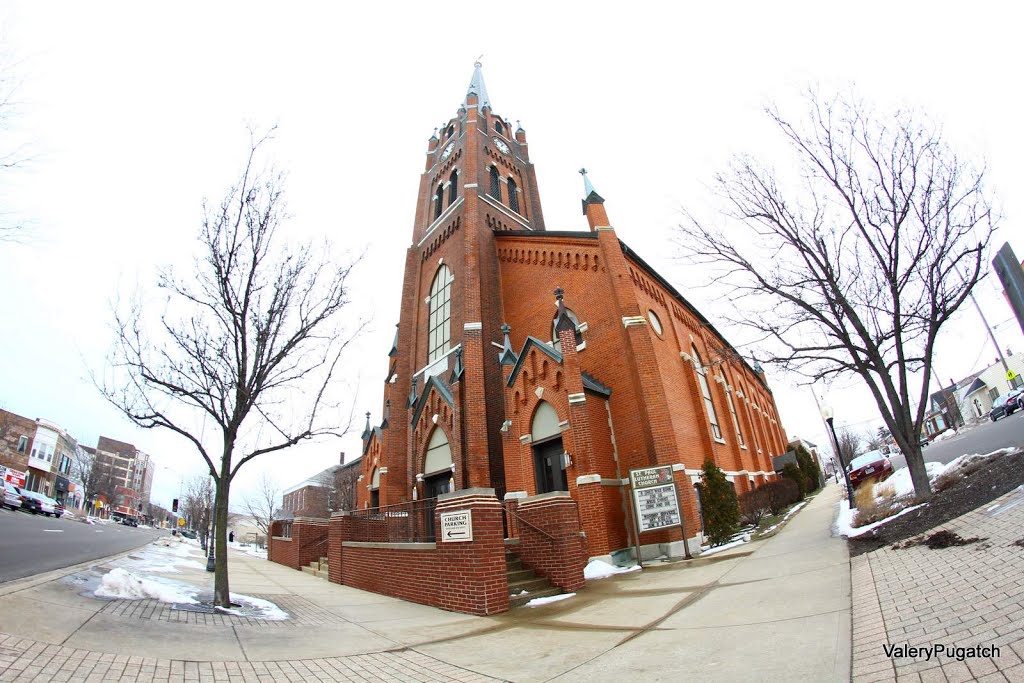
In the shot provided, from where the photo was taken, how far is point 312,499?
2354 inches

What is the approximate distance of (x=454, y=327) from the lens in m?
19.8

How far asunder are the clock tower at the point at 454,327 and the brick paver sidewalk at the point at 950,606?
1185 cm

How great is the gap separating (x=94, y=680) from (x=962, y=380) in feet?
316

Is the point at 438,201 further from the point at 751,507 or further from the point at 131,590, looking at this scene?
the point at 131,590

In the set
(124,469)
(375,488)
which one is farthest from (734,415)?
(124,469)

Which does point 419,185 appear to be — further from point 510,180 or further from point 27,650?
point 27,650

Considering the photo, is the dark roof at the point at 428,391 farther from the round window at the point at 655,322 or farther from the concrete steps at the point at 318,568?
the round window at the point at 655,322

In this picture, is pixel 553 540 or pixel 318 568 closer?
pixel 553 540

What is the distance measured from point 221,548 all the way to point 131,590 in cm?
130

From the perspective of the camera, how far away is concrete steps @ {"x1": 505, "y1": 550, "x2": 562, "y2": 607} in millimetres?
9023

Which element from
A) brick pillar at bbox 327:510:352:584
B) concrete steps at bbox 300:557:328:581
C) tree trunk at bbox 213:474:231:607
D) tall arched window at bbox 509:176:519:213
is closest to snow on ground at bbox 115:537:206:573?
concrete steps at bbox 300:557:328:581

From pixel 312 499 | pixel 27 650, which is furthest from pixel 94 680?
pixel 312 499

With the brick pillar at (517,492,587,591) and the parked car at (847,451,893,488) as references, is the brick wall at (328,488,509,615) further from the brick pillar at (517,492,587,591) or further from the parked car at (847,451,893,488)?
the parked car at (847,451,893,488)

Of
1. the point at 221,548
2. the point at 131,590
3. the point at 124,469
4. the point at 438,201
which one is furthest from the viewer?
the point at 124,469
